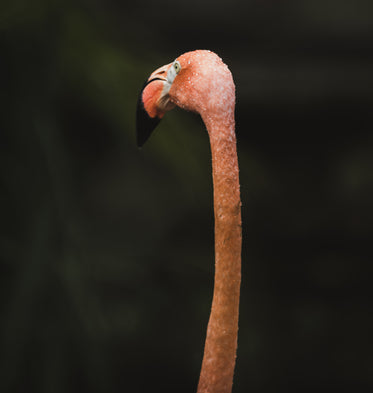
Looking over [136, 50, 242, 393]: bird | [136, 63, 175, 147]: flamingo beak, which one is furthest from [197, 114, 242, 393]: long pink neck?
[136, 63, 175, 147]: flamingo beak

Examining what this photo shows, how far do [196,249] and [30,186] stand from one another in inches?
12.7

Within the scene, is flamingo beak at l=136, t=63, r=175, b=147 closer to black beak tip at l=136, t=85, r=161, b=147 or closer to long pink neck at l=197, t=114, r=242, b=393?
black beak tip at l=136, t=85, r=161, b=147

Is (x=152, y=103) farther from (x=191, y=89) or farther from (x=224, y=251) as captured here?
(x=224, y=251)

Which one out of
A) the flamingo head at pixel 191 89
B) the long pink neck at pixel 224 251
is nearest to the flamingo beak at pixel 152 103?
the flamingo head at pixel 191 89

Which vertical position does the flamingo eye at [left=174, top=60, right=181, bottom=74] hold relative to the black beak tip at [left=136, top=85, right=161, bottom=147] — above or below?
above

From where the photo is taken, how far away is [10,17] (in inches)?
31.2

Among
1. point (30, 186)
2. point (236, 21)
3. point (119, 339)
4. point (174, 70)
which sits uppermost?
point (236, 21)

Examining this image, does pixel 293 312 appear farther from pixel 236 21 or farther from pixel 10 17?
pixel 10 17

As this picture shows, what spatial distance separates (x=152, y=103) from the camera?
28.1 inches

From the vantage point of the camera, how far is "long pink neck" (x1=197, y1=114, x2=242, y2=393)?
0.61m

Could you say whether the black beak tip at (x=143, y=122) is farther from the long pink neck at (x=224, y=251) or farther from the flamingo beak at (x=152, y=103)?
the long pink neck at (x=224, y=251)

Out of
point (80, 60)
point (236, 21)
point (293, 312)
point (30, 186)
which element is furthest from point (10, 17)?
point (293, 312)

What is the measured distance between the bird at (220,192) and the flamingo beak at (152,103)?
4cm

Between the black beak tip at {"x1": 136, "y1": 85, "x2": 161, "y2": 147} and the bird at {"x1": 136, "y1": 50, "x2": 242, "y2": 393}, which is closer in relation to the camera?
the bird at {"x1": 136, "y1": 50, "x2": 242, "y2": 393}
